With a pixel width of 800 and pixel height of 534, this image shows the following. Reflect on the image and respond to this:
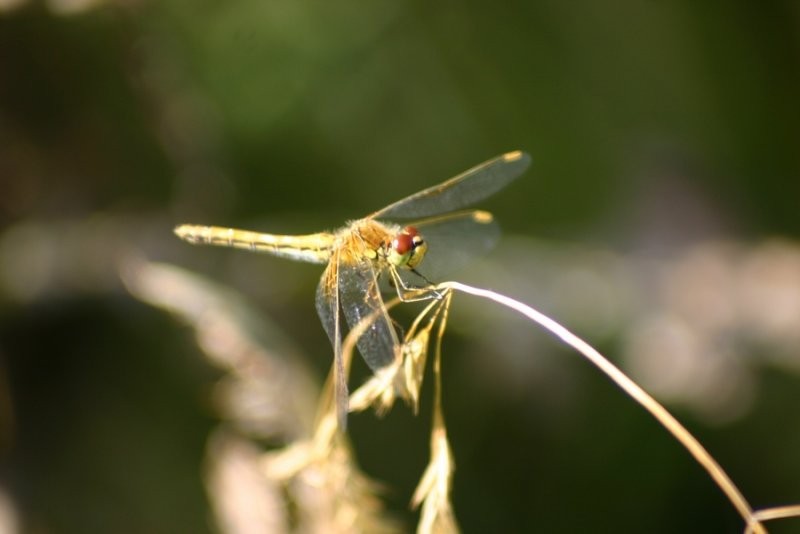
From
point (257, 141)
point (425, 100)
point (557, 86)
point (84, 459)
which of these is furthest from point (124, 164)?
point (557, 86)

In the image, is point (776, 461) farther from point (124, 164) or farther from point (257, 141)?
point (124, 164)

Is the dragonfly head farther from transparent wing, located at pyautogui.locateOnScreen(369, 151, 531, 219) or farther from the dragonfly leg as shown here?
transparent wing, located at pyautogui.locateOnScreen(369, 151, 531, 219)

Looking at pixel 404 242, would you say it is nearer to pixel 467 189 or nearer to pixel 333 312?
pixel 333 312

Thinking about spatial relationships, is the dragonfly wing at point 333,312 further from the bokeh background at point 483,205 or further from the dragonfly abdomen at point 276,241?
the bokeh background at point 483,205

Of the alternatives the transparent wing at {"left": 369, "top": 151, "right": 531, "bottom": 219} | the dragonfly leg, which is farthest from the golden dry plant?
the transparent wing at {"left": 369, "top": 151, "right": 531, "bottom": 219}

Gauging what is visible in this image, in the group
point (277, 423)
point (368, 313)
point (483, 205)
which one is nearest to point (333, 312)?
point (368, 313)
